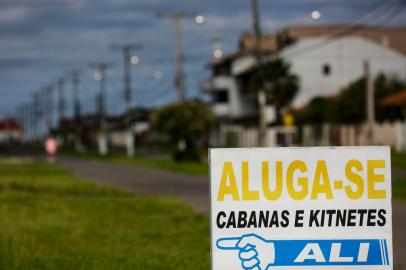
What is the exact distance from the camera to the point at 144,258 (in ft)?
42.3

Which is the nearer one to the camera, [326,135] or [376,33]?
[326,135]

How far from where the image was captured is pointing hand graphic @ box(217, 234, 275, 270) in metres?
6.96

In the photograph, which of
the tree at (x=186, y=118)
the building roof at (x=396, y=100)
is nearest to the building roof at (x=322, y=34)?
the building roof at (x=396, y=100)

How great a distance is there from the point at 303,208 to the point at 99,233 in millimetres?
9795

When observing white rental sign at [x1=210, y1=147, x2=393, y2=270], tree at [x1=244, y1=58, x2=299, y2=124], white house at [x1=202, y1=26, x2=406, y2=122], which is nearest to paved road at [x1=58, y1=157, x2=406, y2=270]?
white rental sign at [x1=210, y1=147, x2=393, y2=270]

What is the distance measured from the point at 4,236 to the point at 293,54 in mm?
71246

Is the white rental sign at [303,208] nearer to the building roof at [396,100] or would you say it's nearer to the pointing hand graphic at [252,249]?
the pointing hand graphic at [252,249]

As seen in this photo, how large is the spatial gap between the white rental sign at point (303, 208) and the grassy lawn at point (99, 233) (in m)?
5.07

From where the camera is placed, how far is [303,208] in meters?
7.04

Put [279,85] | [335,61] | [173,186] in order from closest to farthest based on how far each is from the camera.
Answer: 1. [173,186]
2. [279,85]
3. [335,61]

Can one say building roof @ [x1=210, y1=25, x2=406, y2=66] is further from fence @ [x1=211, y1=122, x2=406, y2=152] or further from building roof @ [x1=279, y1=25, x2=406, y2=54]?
fence @ [x1=211, y1=122, x2=406, y2=152]

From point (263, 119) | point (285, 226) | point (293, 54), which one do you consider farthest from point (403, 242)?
point (293, 54)

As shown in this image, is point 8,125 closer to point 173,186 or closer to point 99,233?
point 173,186

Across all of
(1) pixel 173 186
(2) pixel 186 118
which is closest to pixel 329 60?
(2) pixel 186 118
